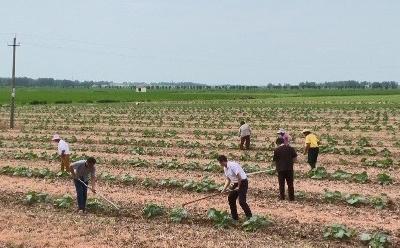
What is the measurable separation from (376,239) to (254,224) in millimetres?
2351

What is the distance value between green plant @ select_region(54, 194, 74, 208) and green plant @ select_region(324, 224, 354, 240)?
6000 millimetres

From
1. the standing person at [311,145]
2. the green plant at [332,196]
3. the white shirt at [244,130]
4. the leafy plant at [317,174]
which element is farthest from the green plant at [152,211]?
the white shirt at [244,130]

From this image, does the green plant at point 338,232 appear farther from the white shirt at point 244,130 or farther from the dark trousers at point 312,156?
the white shirt at point 244,130

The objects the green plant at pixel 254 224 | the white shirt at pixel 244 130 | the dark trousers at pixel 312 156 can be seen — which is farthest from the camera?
the white shirt at pixel 244 130

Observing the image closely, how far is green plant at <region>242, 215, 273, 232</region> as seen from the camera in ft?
39.4

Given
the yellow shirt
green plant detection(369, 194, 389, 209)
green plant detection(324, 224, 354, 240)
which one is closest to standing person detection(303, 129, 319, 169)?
the yellow shirt

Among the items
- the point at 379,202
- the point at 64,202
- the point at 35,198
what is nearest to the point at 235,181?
the point at 379,202

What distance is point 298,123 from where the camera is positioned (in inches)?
1581

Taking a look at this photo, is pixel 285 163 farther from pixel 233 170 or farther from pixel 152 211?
pixel 152 211

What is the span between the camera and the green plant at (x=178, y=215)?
12.8m

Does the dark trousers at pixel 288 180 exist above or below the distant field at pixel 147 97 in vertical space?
below

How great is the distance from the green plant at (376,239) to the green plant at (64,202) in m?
6.68

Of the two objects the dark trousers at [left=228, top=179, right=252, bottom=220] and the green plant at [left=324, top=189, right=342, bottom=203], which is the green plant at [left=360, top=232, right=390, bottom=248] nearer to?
the dark trousers at [left=228, top=179, right=252, bottom=220]

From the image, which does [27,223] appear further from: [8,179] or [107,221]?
[8,179]
